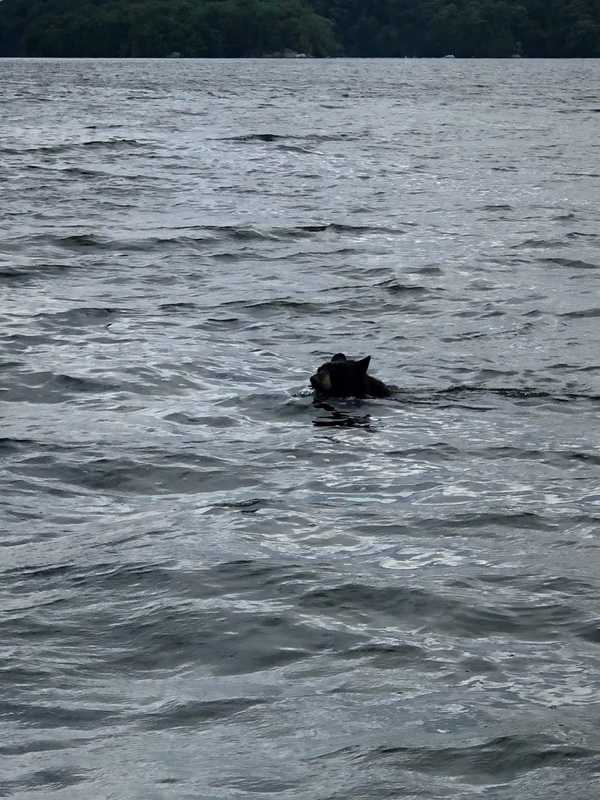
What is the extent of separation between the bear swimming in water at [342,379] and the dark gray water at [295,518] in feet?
0.77

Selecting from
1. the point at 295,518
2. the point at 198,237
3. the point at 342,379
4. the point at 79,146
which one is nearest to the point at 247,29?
the point at 79,146

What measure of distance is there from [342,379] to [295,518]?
290cm

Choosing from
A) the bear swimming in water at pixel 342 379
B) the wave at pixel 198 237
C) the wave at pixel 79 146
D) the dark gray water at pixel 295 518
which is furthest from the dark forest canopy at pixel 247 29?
the bear swimming in water at pixel 342 379

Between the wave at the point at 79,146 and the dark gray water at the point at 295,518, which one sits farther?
the wave at the point at 79,146

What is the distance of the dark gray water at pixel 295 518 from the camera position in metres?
5.44

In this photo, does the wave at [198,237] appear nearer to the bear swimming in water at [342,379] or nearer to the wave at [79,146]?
the bear swimming in water at [342,379]

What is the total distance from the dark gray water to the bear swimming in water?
236 millimetres

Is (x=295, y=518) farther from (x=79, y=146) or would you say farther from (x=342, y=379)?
(x=79, y=146)

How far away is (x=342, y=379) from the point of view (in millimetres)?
11070

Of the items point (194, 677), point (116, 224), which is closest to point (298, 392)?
point (194, 677)

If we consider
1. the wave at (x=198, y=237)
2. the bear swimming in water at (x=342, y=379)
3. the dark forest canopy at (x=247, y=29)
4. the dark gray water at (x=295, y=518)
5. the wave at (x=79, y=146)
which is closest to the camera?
the dark gray water at (x=295, y=518)

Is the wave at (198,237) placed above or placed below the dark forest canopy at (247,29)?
below

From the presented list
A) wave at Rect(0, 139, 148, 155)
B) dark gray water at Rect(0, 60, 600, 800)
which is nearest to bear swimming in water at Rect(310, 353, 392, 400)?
dark gray water at Rect(0, 60, 600, 800)

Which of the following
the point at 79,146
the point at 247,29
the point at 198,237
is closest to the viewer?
the point at 198,237
